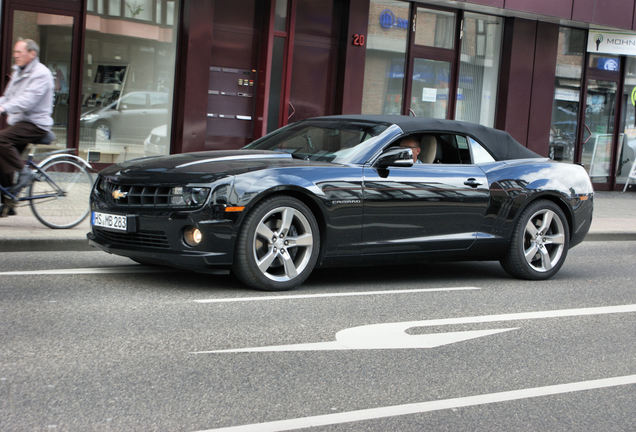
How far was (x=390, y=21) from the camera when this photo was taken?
59.5 feet

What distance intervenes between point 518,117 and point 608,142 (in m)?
3.25

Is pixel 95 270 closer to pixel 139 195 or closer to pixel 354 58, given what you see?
pixel 139 195

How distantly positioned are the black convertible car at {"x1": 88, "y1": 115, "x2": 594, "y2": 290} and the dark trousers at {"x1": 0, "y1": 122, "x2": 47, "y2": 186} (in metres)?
1.95

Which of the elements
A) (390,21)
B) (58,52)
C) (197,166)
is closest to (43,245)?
(197,166)

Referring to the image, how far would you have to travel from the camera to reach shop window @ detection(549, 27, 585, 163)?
67.4 ft

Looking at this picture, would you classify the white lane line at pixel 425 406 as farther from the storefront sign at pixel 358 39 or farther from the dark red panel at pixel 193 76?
the storefront sign at pixel 358 39

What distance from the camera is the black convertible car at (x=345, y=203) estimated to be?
6.92 m

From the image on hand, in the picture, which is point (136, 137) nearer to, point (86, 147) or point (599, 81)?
point (86, 147)

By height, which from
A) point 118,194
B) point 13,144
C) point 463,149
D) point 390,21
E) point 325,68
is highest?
point 390,21

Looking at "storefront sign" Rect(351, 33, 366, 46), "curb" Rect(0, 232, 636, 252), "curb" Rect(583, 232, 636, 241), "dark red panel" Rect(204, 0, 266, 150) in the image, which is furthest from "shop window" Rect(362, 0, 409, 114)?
"curb" Rect(0, 232, 636, 252)

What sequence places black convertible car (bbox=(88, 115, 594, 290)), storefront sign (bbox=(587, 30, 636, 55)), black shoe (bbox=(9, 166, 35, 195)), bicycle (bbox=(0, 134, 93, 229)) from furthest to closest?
storefront sign (bbox=(587, 30, 636, 55)) < bicycle (bbox=(0, 134, 93, 229)) < black shoe (bbox=(9, 166, 35, 195)) < black convertible car (bbox=(88, 115, 594, 290))

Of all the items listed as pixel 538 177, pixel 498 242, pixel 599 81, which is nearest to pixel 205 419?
pixel 498 242

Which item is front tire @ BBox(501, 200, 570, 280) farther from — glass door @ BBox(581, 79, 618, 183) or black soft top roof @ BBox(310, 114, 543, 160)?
glass door @ BBox(581, 79, 618, 183)

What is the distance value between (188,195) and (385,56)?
11.9 metres
